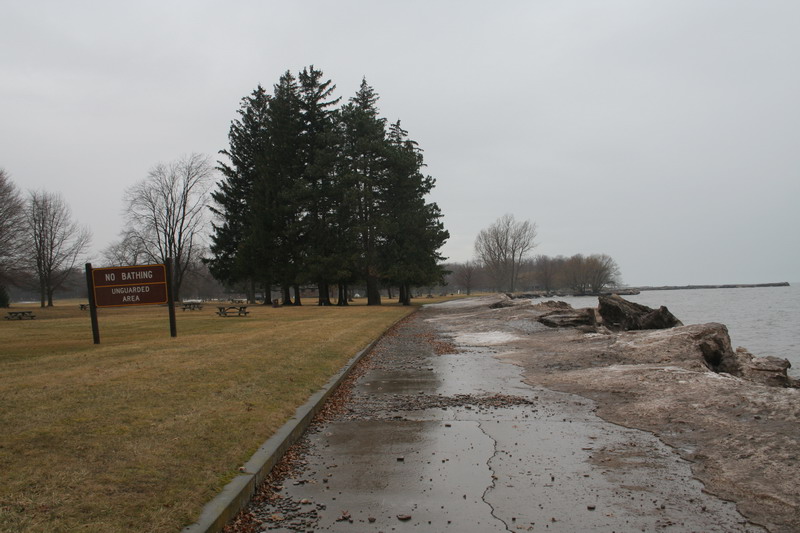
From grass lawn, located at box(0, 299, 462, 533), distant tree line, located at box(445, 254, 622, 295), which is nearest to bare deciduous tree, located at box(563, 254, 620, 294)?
distant tree line, located at box(445, 254, 622, 295)

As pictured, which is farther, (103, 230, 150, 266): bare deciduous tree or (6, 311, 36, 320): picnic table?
(103, 230, 150, 266): bare deciduous tree

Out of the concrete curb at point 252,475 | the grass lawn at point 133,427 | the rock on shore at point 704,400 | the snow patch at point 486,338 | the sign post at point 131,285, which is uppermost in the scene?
the sign post at point 131,285

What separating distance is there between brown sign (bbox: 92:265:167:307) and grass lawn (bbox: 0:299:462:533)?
3461 mm

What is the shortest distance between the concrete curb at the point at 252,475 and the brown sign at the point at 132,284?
973 cm

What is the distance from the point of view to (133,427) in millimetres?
5781

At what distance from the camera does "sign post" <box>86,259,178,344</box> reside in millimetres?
15734

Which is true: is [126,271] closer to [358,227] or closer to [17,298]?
[358,227]

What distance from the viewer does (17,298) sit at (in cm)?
13000

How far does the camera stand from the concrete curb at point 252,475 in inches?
148

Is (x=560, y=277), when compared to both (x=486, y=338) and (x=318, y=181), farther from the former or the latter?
(x=486, y=338)

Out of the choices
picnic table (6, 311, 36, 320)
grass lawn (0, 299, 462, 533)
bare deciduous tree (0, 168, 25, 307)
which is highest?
bare deciduous tree (0, 168, 25, 307)

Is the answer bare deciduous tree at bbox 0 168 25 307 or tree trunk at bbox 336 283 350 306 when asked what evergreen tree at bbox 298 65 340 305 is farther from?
bare deciduous tree at bbox 0 168 25 307

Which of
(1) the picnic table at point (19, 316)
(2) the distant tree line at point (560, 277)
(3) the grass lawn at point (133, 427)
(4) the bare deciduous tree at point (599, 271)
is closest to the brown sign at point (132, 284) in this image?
(3) the grass lawn at point (133, 427)

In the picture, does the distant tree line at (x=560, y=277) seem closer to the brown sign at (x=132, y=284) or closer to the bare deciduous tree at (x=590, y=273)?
the bare deciduous tree at (x=590, y=273)
